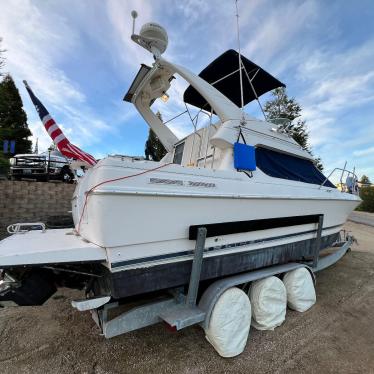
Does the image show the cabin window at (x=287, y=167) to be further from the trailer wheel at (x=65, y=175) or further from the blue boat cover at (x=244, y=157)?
the trailer wheel at (x=65, y=175)

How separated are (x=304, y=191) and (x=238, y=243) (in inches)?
55.4

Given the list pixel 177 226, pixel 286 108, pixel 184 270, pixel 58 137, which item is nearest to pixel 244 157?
pixel 177 226

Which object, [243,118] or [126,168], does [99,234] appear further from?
[243,118]

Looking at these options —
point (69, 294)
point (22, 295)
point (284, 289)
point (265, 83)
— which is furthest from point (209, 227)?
point (265, 83)

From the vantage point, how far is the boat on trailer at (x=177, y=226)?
215cm

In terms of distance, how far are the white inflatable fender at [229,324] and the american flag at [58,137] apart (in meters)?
1.97

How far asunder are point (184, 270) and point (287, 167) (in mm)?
2289

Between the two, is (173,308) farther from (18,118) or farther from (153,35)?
(18,118)

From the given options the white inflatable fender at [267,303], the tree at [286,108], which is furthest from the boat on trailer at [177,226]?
the tree at [286,108]

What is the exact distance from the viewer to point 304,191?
3.71 m

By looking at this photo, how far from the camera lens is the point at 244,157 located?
10.3 feet

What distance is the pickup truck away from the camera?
8617 millimetres

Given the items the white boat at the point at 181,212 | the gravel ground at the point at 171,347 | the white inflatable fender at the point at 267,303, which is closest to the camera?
the white boat at the point at 181,212

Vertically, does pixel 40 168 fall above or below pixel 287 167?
below
